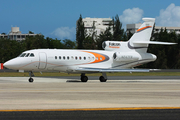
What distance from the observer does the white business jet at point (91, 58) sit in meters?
31.4

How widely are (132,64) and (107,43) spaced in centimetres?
391

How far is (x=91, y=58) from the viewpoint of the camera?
34938mm

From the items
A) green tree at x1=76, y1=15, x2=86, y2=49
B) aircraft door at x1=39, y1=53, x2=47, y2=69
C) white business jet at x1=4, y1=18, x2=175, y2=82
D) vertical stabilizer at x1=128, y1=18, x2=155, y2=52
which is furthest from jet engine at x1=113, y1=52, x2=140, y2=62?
green tree at x1=76, y1=15, x2=86, y2=49

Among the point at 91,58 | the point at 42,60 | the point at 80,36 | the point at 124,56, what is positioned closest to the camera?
the point at 42,60

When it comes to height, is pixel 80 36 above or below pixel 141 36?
above

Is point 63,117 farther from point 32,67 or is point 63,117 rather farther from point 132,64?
point 132,64

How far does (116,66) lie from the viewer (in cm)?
3666

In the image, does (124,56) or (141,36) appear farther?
(141,36)

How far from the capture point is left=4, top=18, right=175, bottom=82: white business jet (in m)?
31.4

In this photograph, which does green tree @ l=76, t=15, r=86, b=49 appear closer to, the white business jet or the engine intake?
the white business jet

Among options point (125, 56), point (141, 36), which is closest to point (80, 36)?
point (141, 36)

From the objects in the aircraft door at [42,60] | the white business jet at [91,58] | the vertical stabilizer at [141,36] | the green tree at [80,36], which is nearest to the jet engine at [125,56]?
the white business jet at [91,58]

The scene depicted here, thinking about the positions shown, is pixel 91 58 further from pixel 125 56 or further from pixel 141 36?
pixel 141 36

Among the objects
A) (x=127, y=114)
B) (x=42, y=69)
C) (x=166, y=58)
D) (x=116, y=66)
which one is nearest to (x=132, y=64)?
(x=116, y=66)
